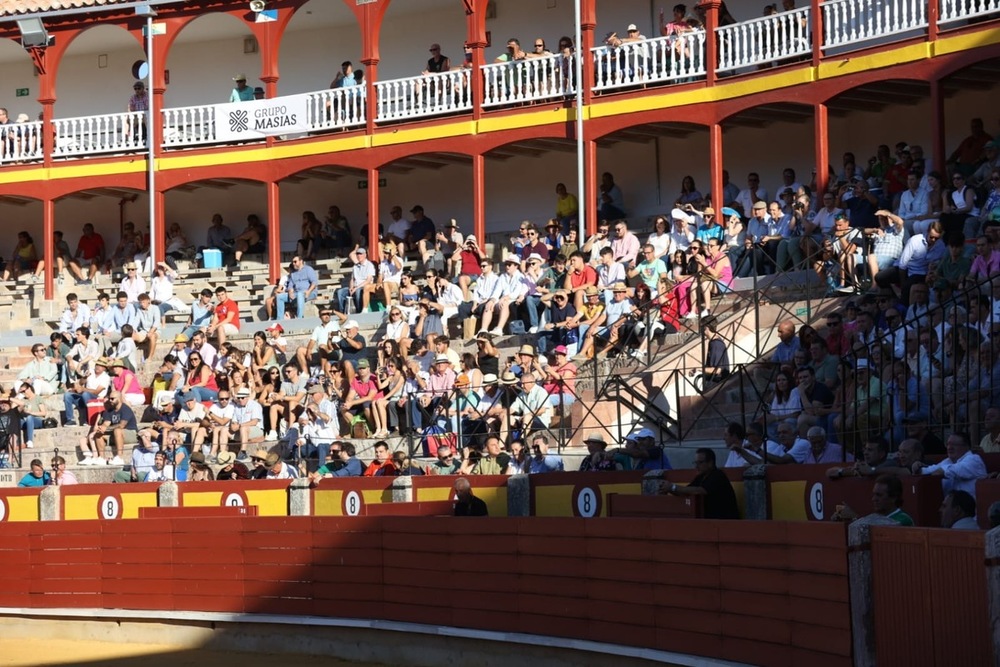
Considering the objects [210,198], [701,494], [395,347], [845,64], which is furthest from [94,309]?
[701,494]

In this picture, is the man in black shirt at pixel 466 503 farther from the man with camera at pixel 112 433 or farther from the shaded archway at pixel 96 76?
the shaded archway at pixel 96 76

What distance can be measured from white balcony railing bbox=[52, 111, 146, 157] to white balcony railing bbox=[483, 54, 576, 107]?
6722mm

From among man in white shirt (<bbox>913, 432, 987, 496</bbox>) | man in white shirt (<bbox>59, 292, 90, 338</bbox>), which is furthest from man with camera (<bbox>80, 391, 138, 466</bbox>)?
man in white shirt (<bbox>913, 432, 987, 496</bbox>)

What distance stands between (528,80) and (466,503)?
12.5 meters

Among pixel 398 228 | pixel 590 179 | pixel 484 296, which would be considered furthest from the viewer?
pixel 398 228

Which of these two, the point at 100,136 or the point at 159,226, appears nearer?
the point at 159,226

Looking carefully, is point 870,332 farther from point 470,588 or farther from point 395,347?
point 395,347

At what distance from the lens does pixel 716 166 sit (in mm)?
24266

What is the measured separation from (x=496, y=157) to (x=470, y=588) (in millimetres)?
15321

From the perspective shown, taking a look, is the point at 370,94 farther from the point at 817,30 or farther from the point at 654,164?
the point at 817,30

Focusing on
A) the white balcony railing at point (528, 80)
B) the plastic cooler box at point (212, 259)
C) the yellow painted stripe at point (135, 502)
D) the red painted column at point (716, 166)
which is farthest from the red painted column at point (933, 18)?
the plastic cooler box at point (212, 259)

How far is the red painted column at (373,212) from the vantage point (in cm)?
2756

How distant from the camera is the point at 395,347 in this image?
21062 mm

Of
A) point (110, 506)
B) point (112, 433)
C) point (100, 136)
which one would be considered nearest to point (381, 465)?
point (110, 506)
